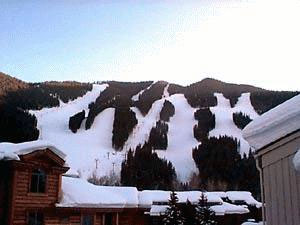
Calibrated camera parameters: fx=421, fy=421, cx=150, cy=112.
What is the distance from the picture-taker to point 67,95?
59.2 m

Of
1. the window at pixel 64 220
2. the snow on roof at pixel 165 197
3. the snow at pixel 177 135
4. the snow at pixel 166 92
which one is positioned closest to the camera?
the window at pixel 64 220

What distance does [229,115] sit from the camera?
162 ft

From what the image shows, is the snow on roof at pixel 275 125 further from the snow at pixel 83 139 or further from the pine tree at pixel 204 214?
the snow at pixel 83 139

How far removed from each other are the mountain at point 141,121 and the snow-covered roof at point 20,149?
7135 mm

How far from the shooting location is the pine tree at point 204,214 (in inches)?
826

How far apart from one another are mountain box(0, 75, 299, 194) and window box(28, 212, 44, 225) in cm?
724

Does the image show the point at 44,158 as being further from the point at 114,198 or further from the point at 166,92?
Result: the point at 166,92

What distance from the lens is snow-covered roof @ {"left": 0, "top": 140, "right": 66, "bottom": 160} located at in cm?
1535

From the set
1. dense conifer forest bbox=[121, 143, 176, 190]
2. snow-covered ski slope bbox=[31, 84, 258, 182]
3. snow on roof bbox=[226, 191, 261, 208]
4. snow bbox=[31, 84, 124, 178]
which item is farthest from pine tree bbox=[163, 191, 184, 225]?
snow-covered ski slope bbox=[31, 84, 258, 182]

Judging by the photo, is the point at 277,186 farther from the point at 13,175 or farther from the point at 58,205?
the point at 58,205

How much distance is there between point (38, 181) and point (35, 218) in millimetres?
1428

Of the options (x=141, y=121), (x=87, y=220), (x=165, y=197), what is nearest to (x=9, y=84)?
(x=141, y=121)

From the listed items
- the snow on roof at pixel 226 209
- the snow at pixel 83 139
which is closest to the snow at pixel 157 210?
the snow on roof at pixel 226 209

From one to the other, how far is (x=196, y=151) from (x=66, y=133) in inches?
556
